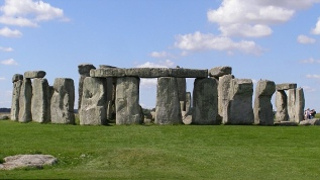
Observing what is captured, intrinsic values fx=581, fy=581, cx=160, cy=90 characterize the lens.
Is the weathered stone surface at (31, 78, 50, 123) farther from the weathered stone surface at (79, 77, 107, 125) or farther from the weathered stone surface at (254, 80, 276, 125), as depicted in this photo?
the weathered stone surface at (254, 80, 276, 125)

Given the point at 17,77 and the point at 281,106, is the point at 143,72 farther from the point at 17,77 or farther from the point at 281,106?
the point at 281,106

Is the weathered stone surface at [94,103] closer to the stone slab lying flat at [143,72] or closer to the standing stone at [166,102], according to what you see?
the stone slab lying flat at [143,72]

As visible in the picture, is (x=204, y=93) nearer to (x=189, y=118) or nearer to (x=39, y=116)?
(x=189, y=118)

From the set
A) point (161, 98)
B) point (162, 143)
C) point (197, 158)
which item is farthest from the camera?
point (161, 98)

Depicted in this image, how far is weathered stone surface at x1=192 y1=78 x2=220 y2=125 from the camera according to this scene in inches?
1227

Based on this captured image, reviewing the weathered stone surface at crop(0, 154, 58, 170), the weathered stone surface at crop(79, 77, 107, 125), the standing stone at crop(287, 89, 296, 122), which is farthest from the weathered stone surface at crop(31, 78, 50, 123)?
the standing stone at crop(287, 89, 296, 122)

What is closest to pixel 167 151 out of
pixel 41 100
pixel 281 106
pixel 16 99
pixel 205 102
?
pixel 205 102

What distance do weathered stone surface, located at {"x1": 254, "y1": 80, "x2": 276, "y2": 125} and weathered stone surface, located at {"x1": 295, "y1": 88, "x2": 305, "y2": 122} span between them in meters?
6.80

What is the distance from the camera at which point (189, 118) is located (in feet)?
109

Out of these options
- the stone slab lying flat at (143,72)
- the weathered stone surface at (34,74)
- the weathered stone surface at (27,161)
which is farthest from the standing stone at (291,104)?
the weathered stone surface at (27,161)

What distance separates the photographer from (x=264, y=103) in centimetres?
3219

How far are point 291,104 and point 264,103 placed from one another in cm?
844

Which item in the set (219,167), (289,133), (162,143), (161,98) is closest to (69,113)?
(161,98)

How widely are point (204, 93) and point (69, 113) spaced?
24.2ft
